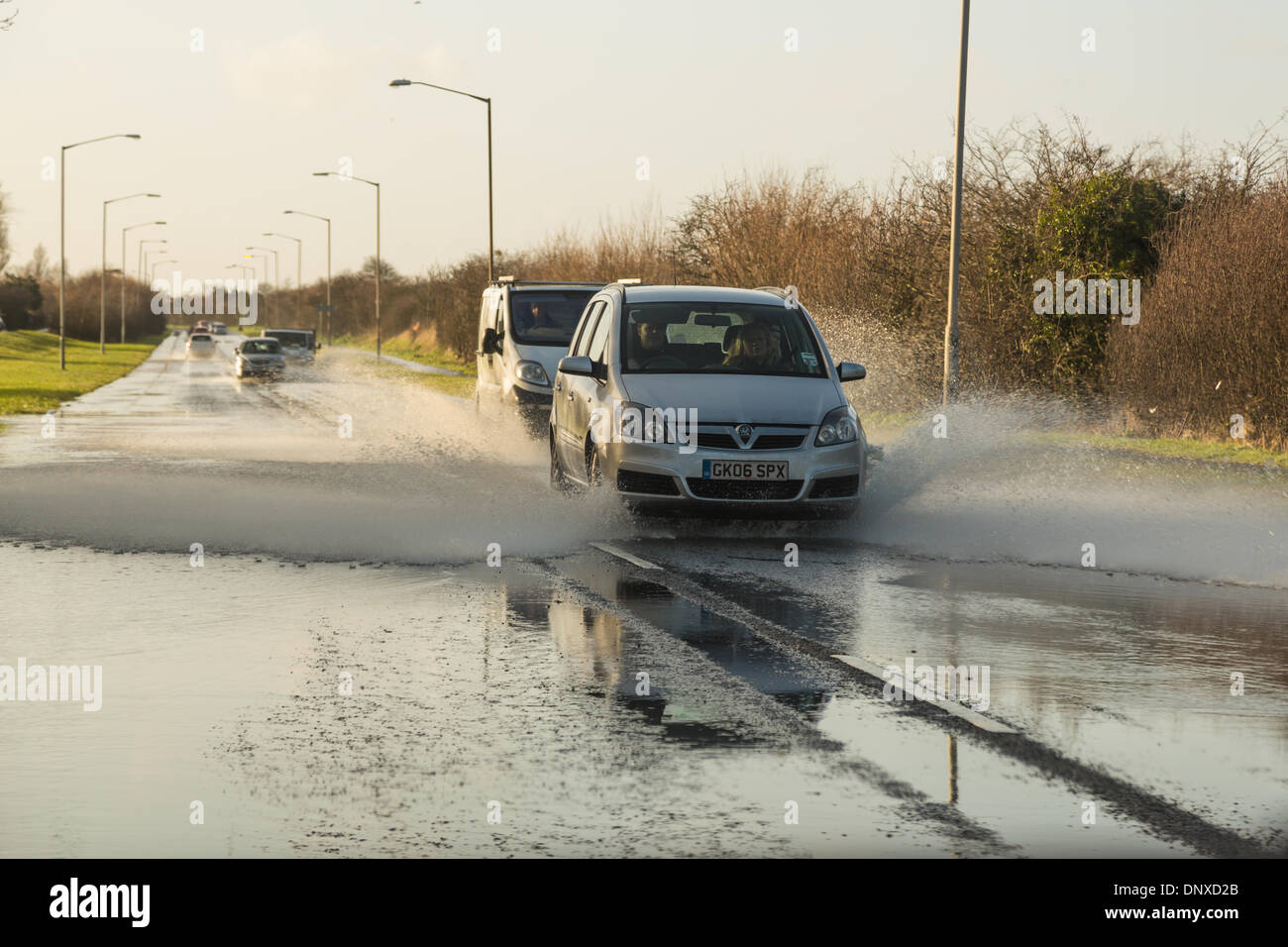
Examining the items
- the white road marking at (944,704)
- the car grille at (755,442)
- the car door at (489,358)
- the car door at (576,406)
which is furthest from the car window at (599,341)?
the car door at (489,358)

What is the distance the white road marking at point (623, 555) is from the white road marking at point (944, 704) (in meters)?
3.40

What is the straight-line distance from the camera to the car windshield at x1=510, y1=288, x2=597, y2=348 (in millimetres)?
23828

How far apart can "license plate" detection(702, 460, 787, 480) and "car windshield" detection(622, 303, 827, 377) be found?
1292 millimetres

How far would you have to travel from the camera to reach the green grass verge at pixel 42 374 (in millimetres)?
34844

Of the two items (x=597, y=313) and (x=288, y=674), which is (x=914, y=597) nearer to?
(x=288, y=674)

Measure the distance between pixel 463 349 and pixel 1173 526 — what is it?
53245mm

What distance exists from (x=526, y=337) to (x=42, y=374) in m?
32.7

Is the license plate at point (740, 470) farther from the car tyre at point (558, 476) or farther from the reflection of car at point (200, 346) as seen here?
the reflection of car at point (200, 346)

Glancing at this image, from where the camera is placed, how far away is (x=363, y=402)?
37312 mm

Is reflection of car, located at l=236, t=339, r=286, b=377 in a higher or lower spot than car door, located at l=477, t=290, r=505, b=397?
lower

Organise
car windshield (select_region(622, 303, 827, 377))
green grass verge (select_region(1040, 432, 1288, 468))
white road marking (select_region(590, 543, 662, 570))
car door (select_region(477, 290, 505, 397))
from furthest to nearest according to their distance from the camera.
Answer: car door (select_region(477, 290, 505, 397)) < green grass verge (select_region(1040, 432, 1288, 468)) < car windshield (select_region(622, 303, 827, 377)) < white road marking (select_region(590, 543, 662, 570))

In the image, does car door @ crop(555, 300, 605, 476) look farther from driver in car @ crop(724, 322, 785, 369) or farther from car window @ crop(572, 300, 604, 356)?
driver in car @ crop(724, 322, 785, 369)

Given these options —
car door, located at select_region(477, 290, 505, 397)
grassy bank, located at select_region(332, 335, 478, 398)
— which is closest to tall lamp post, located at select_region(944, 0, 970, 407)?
car door, located at select_region(477, 290, 505, 397)
